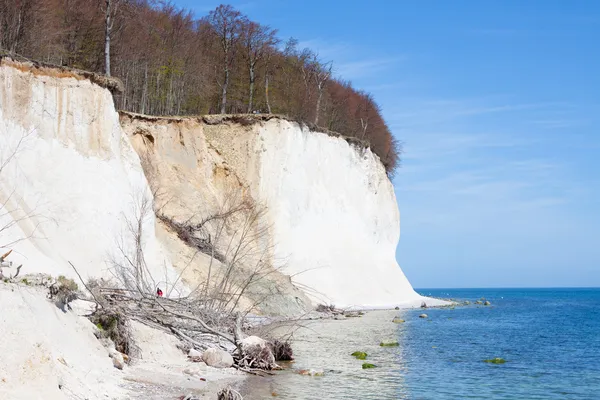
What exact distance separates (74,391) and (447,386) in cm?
884

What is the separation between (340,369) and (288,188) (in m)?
20.6

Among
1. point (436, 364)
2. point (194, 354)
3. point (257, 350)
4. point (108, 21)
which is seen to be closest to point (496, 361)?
point (436, 364)

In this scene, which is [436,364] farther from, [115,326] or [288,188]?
[288,188]

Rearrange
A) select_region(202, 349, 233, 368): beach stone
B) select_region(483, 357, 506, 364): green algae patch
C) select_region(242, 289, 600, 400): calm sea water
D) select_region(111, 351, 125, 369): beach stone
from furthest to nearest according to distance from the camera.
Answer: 1. select_region(483, 357, 506, 364): green algae patch
2. select_region(202, 349, 233, 368): beach stone
3. select_region(242, 289, 600, 400): calm sea water
4. select_region(111, 351, 125, 369): beach stone

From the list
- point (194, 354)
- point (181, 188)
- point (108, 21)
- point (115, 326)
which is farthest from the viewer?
point (181, 188)

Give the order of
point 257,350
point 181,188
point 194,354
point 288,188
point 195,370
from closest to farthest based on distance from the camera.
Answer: point 195,370 → point 194,354 → point 257,350 → point 181,188 → point 288,188

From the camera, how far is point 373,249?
41.5 meters

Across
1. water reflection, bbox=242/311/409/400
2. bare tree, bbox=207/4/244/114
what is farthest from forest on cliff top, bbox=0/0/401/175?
water reflection, bbox=242/311/409/400

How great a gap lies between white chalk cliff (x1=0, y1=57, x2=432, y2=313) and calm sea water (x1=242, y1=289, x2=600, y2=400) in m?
5.55

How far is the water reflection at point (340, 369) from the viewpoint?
1311cm

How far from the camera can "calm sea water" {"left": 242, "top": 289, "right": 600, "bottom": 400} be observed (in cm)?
1393

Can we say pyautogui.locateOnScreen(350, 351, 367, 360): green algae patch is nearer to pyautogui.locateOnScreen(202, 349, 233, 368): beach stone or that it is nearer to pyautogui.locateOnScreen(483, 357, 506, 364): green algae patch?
pyautogui.locateOnScreen(483, 357, 506, 364): green algae patch

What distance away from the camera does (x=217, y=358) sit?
46.5 feet

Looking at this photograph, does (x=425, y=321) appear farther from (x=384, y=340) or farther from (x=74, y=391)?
(x=74, y=391)
